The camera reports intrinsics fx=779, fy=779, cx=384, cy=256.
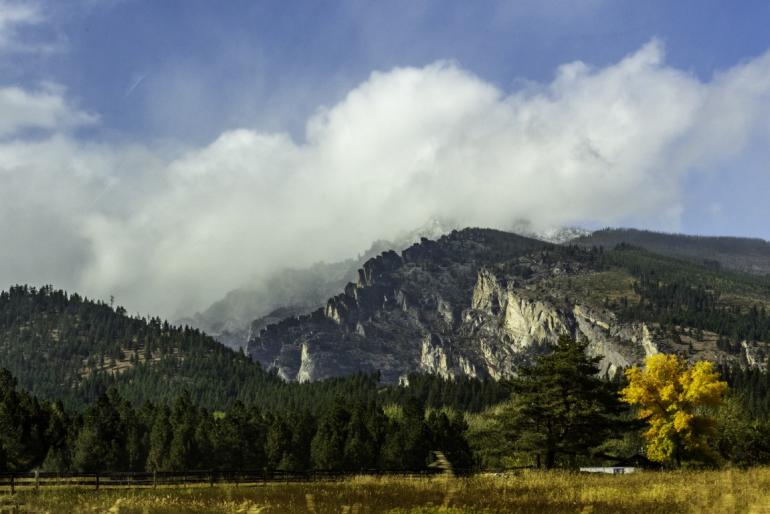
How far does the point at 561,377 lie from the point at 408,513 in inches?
1851

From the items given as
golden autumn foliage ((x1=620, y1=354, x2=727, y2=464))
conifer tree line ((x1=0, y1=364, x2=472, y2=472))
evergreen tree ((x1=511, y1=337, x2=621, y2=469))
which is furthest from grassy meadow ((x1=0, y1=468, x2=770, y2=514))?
conifer tree line ((x1=0, y1=364, x2=472, y2=472))

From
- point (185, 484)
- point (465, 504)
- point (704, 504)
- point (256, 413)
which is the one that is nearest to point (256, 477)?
point (185, 484)

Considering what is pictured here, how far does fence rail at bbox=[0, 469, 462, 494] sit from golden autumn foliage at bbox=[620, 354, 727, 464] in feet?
109

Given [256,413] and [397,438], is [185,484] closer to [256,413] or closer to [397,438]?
[397,438]

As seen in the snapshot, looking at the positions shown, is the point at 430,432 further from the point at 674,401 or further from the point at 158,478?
the point at 158,478

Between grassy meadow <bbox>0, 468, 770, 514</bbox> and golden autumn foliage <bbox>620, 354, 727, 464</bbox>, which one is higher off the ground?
golden autumn foliage <bbox>620, 354, 727, 464</bbox>

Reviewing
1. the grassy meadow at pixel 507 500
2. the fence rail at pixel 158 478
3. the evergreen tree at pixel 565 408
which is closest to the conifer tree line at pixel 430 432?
the evergreen tree at pixel 565 408

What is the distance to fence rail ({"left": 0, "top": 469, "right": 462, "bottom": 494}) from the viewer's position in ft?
212

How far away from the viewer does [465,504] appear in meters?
35.3

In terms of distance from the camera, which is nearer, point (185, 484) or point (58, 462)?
point (185, 484)

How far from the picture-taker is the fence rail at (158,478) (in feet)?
212

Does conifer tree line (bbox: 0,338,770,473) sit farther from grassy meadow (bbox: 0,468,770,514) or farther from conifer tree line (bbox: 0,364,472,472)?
grassy meadow (bbox: 0,468,770,514)

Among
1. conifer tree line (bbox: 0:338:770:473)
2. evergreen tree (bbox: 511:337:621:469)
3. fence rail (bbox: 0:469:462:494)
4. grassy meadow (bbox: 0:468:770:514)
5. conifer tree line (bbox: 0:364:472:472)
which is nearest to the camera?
grassy meadow (bbox: 0:468:770:514)

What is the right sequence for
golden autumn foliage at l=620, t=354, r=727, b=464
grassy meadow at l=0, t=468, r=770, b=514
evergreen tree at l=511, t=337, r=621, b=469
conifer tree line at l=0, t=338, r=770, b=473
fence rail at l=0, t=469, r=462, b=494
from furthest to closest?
golden autumn foliage at l=620, t=354, r=727, b=464
conifer tree line at l=0, t=338, r=770, b=473
evergreen tree at l=511, t=337, r=621, b=469
fence rail at l=0, t=469, r=462, b=494
grassy meadow at l=0, t=468, r=770, b=514
